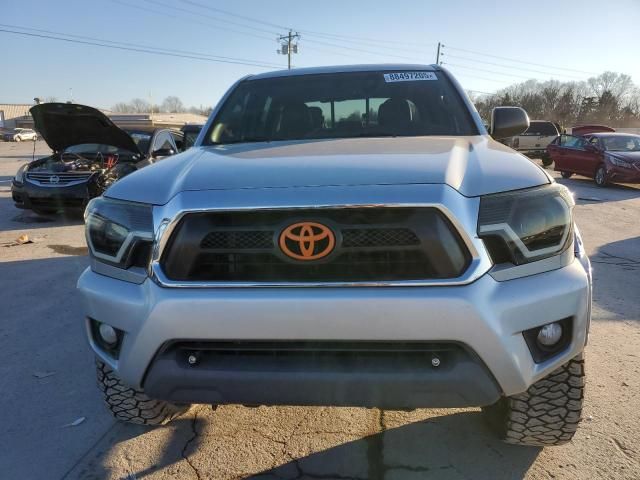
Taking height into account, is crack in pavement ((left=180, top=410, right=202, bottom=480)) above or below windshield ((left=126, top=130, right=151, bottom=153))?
below

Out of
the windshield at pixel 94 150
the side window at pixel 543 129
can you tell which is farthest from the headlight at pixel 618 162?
the windshield at pixel 94 150

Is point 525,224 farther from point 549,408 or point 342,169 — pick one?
point 549,408

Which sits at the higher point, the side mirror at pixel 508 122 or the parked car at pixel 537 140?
the side mirror at pixel 508 122

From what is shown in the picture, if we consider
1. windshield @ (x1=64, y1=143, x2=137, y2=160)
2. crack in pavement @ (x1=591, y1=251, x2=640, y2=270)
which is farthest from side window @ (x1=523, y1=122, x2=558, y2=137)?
windshield @ (x1=64, y1=143, x2=137, y2=160)

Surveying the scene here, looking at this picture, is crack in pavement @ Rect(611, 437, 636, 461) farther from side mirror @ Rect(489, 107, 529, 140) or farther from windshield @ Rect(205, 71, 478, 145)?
side mirror @ Rect(489, 107, 529, 140)

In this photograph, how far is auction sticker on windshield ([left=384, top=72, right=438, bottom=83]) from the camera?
11.5 feet

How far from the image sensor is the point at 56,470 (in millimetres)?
2385

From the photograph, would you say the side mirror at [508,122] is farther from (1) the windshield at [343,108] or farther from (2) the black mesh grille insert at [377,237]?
(2) the black mesh grille insert at [377,237]

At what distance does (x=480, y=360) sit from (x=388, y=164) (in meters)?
0.86

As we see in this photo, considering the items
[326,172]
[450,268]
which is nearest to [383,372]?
[450,268]

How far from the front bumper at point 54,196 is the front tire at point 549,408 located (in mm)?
8543

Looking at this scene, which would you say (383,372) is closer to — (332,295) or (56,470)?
(332,295)

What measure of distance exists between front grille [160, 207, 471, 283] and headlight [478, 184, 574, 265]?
141mm

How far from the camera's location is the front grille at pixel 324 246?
1.84 meters
